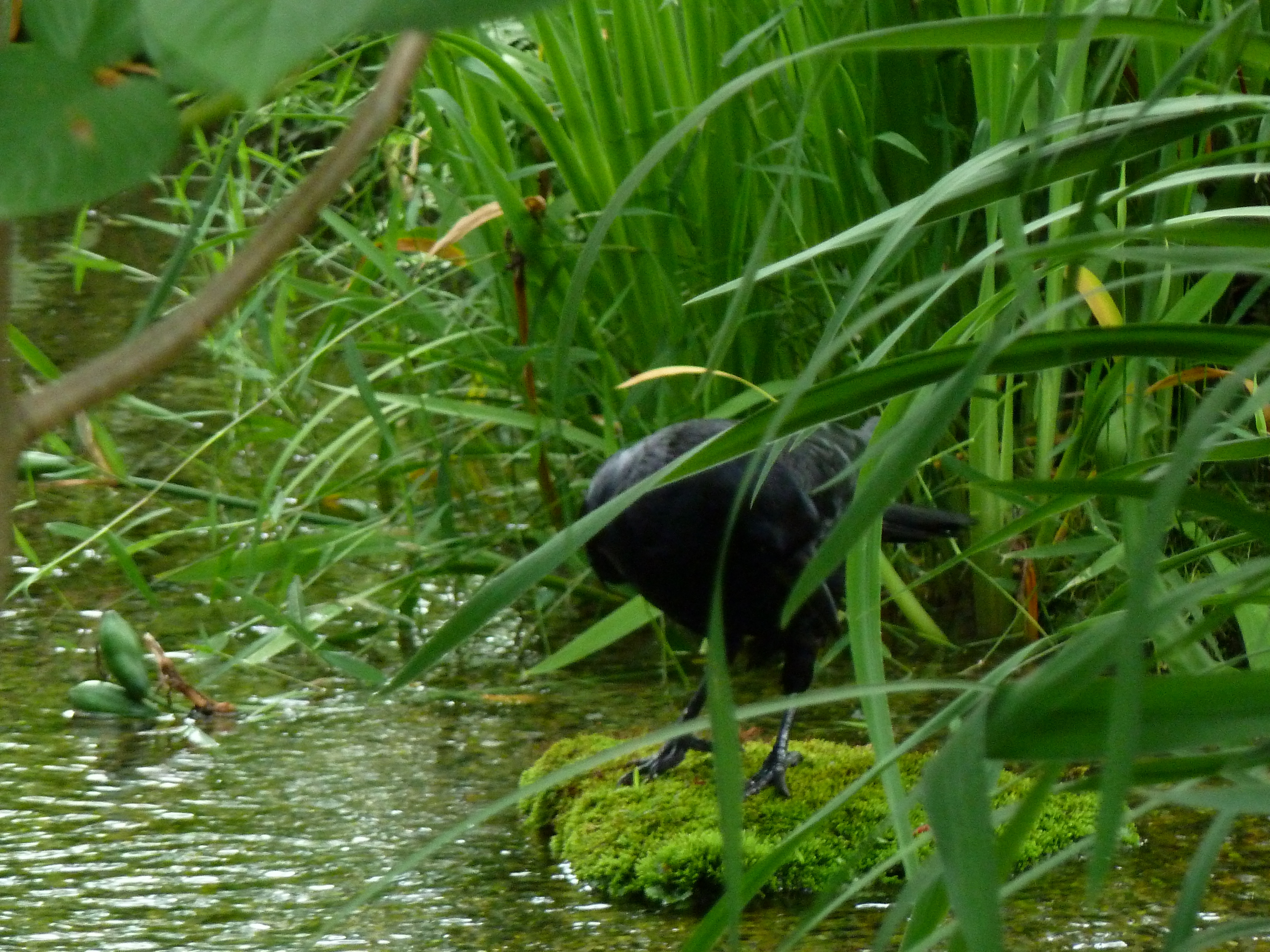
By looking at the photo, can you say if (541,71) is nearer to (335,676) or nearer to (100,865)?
(335,676)

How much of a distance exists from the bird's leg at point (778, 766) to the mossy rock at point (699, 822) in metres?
0.01

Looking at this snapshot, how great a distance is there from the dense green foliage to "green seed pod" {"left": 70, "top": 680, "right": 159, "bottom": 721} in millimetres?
144

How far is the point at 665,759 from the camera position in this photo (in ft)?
7.55

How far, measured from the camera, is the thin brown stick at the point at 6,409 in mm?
292

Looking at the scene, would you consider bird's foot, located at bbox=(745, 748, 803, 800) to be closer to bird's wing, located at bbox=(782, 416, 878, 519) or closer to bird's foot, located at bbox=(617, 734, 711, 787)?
bird's foot, located at bbox=(617, 734, 711, 787)

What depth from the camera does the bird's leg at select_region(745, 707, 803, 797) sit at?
6.67 ft

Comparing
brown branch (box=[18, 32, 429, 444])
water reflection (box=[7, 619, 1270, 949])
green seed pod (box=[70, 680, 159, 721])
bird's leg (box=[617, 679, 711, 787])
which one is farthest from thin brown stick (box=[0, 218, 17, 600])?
green seed pod (box=[70, 680, 159, 721])

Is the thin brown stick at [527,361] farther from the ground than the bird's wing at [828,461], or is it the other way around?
the thin brown stick at [527,361]

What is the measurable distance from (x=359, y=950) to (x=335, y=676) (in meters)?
0.98

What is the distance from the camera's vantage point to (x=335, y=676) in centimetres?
252

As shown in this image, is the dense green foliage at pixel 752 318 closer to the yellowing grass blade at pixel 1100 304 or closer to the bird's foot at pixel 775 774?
the yellowing grass blade at pixel 1100 304

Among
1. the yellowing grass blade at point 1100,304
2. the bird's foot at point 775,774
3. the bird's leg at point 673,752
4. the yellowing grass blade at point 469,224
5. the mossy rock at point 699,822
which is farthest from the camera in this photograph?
the yellowing grass blade at point 469,224

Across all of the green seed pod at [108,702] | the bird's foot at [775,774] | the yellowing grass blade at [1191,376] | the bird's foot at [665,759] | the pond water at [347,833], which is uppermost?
the yellowing grass blade at [1191,376]

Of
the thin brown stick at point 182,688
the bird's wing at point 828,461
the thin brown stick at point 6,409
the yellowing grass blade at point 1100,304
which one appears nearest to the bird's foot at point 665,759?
the bird's wing at point 828,461
